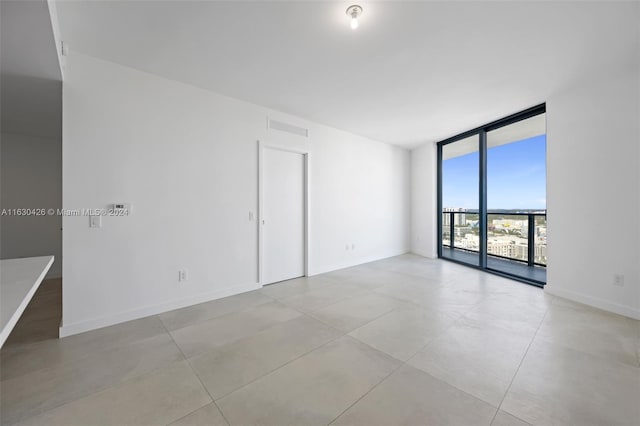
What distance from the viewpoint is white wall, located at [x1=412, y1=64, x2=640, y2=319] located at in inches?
108

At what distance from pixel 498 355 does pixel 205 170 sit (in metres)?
3.61

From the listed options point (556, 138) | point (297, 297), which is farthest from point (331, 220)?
point (556, 138)

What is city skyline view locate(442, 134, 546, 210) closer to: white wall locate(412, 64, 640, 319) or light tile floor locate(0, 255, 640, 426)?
white wall locate(412, 64, 640, 319)

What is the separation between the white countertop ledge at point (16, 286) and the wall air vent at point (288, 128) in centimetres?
294

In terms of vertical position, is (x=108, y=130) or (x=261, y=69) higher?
(x=261, y=69)

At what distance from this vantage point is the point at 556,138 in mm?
3357

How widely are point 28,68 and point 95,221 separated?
1.44m

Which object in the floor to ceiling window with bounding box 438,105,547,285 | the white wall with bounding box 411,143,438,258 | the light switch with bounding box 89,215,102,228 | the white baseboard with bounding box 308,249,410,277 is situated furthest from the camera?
the white wall with bounding box 411,143,438,258

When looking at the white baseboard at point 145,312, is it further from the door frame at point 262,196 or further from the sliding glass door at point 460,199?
the sliding glass door at point 460,199

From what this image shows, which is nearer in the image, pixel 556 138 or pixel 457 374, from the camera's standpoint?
pixel 457 374

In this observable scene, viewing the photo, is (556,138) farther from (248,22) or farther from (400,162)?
(248,22)

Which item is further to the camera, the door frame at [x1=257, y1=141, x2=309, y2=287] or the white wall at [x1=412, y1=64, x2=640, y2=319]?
the door frame at [x1=257, y1=141, x2=309, y2=287]

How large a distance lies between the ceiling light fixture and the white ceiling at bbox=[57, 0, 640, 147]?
0.05 m

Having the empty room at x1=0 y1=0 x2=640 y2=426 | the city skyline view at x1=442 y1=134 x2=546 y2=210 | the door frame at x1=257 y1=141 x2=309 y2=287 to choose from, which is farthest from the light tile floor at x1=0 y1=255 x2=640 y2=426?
the city skyline view at x1=442 y1=134 x2=546 y2=210
